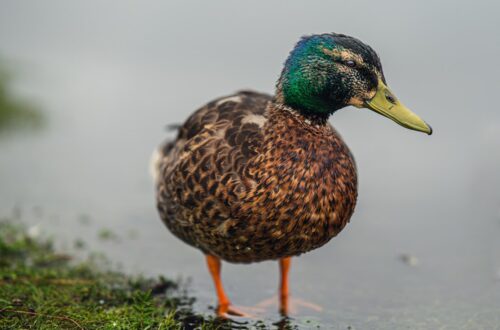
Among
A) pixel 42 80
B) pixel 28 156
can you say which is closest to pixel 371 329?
pixel 28 156

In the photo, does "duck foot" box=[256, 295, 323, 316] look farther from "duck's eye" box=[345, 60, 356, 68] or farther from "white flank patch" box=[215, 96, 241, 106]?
"duck's eye" box=[345, 60, 356, 68]

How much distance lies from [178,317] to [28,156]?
4.32 m

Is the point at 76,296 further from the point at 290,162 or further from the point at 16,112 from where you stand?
the point at 16,112

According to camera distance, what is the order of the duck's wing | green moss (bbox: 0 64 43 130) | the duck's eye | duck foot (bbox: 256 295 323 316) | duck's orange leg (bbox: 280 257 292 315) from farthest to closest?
green moss (bbox: 0 64 43 130), duck's orange leg (bbox: 280 257 292 315), duck foot (bbox: 256 295 323 316), the duck's wing, the duck's eye

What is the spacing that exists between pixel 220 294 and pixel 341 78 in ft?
5.42

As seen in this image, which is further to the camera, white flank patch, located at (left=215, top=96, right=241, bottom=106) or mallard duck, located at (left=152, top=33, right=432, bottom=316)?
white flank patch, located at (left=215, top=96, right=241, bottom=106)

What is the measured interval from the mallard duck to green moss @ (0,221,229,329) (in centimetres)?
53

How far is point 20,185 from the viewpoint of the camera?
7.13 metres

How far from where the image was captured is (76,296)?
4559 mm

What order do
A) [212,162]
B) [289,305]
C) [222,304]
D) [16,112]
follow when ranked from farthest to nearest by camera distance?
[16,112] < [289,305] < [222,304] < [212,162]

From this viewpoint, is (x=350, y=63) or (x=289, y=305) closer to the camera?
(x=350, y=63)

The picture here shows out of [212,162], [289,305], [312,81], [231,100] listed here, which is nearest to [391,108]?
[312,81]

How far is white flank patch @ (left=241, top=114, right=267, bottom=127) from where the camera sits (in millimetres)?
4187

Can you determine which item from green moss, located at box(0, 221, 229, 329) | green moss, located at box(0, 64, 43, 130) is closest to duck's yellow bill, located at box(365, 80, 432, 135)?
green moss, located at box(0, 221, 229, 329)
